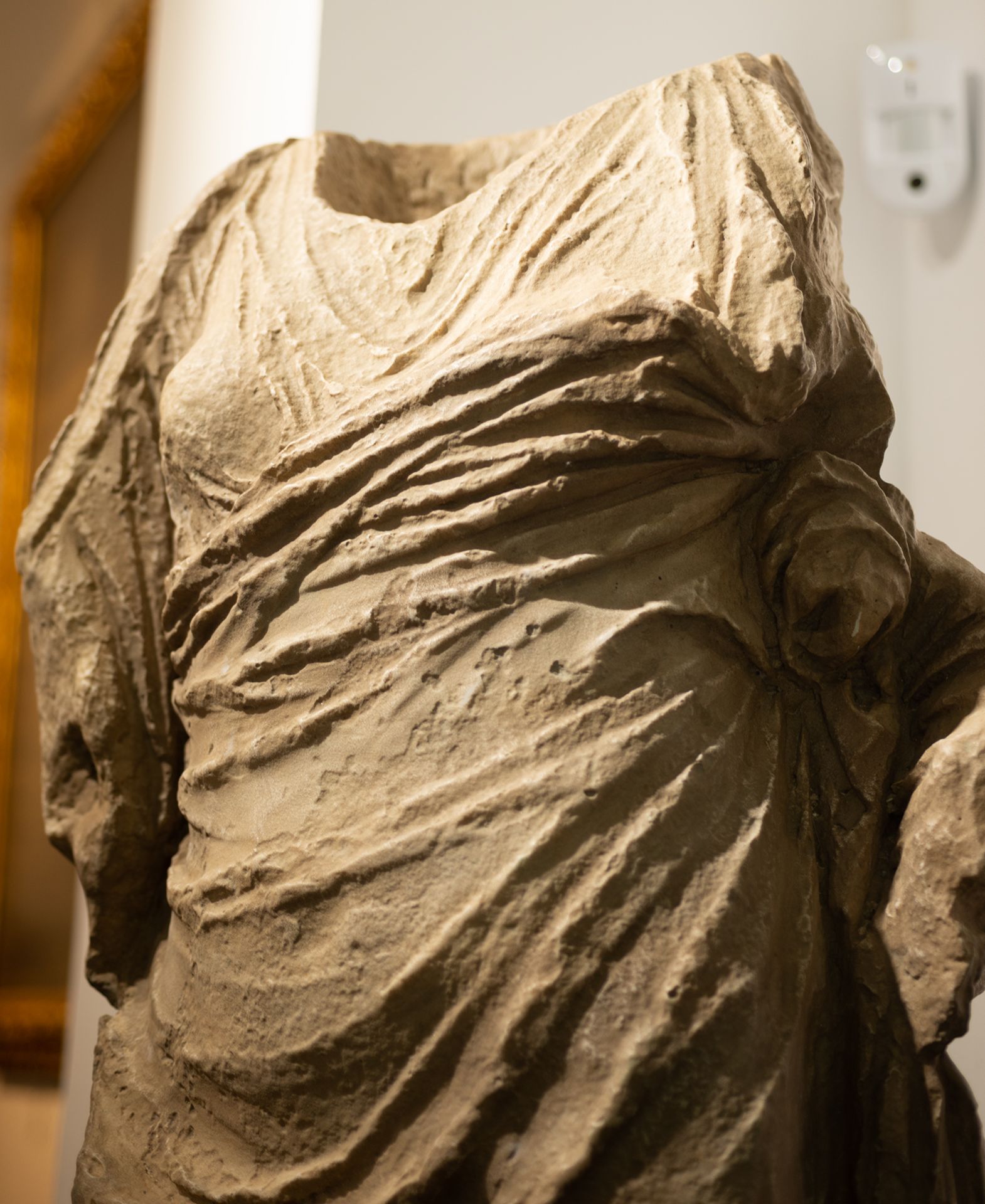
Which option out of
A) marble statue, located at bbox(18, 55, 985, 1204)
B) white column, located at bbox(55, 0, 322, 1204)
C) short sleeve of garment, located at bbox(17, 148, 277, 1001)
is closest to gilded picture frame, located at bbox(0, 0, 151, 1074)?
white column, located at bbox(55, 0, 322, 1204)

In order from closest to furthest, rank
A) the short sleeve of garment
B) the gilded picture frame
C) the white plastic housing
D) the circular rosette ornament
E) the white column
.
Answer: the circular rosette ornament < the short sleeve of garment < the white column < the white plastic housing < the gilded picture frame

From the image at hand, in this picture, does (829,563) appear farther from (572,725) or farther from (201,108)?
(201,108)

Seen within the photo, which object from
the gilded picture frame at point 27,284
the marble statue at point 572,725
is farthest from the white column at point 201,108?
the marble statue at point 572,725

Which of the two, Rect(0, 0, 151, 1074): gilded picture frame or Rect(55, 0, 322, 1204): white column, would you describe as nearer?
Rect(55, 0, 322, 1204): white column

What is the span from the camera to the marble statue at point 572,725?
1131 mm

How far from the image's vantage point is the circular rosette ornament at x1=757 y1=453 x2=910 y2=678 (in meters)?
1.31

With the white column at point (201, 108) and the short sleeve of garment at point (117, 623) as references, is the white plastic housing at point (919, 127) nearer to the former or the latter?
the white column at point (201, 108)

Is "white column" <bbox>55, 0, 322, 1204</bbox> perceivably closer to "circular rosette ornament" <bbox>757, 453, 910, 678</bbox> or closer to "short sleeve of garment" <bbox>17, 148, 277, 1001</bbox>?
"short sleeve of garment" <bbox>17, 148, 277, 1001</bbox>

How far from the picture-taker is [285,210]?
5.54 feet

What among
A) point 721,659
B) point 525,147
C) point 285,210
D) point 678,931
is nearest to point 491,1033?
point 678,931

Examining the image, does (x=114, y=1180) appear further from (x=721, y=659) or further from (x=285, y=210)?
(x=285, y=210)

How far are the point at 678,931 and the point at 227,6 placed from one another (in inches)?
84.1

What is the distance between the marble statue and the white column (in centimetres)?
88

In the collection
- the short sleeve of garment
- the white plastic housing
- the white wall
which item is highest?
the white plastic housing
